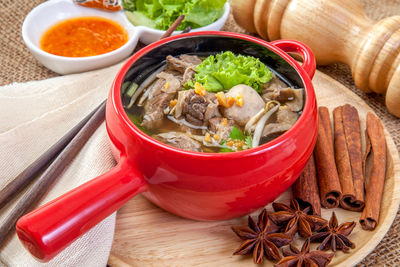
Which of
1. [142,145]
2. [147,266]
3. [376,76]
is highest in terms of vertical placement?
[142,145]

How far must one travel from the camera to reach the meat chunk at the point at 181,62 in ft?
6.88

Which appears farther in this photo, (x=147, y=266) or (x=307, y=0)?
(x=307, y=0)

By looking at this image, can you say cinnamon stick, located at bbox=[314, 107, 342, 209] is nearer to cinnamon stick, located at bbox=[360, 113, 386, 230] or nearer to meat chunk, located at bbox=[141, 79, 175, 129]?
cinnamon stick, located at bbox=[360, 113, 386, 230]

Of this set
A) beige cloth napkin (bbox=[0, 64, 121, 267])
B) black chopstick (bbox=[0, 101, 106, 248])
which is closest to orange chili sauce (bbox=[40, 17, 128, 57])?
beige cloth napkin (bbox=[0, 64, 121, 267])

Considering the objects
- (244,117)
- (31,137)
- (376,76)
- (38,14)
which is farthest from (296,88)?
(38,14)

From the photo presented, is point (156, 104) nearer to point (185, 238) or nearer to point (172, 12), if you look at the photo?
point (185, 238)

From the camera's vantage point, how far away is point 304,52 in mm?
2148

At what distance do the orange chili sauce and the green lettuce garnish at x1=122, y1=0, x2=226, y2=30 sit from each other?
0.17 meters

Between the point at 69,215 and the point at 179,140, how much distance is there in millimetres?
563

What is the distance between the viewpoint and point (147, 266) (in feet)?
5.65

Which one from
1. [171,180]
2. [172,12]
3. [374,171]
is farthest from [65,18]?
[374,171]

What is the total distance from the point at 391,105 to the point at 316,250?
133cm

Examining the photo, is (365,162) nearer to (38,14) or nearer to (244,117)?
(244,117)

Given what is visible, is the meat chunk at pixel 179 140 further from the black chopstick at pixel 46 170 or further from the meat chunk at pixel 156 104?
the black chopstick at pixel 46 170
